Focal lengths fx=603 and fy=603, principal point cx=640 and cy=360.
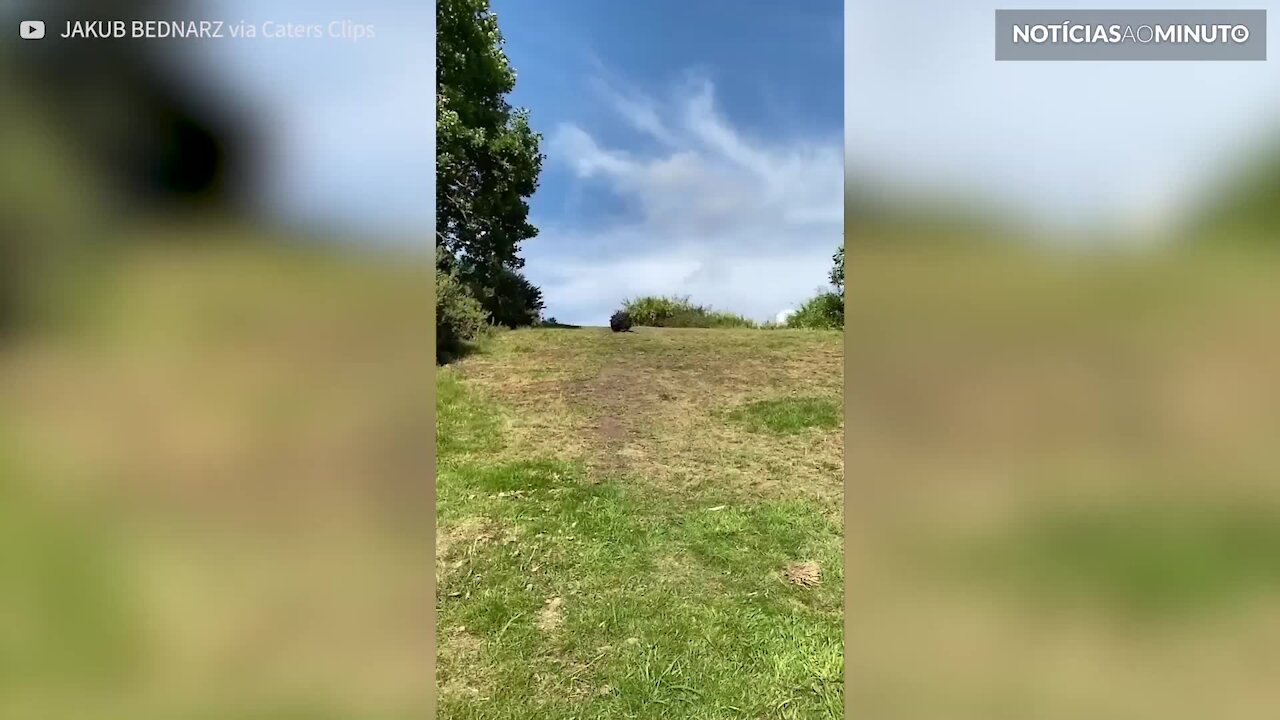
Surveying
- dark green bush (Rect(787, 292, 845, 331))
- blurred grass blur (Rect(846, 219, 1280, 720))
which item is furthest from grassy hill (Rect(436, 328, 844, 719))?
blurred grass blur (Rect(846, 219, 1280, 720))

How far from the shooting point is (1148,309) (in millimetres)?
1272

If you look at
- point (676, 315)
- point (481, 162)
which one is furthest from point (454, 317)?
point (676, 315)

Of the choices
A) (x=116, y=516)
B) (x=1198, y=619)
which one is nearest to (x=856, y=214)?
(x=1198, y=619)

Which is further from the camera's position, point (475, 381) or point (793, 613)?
point (475, 381)

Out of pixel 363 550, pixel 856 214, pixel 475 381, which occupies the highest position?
pixel 856 214

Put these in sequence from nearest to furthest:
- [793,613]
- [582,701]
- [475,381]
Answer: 1. [582,701]
2. [793,613]
3. [475,381]

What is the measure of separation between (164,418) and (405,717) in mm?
830

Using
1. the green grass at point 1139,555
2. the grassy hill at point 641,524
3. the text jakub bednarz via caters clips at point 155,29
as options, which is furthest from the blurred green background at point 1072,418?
the text jakub bednarz via caters clips at point 155,29

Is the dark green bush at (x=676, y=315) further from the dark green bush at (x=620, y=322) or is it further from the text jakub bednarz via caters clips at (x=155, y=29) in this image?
the text jakub bednarz via caters clips at (x=155, y=29)

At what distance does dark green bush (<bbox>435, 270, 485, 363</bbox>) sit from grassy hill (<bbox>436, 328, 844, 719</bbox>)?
5.4 inches

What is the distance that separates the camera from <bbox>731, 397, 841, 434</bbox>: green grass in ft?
11.0

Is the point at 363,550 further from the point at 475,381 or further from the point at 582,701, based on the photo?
the point at 475,381

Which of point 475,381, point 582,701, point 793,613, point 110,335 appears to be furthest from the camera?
point 475,381

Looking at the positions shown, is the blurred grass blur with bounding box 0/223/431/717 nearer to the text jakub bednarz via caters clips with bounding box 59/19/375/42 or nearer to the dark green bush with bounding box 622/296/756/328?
the text jakub bednarz via caters clips with bounding box 59/19/375/42
